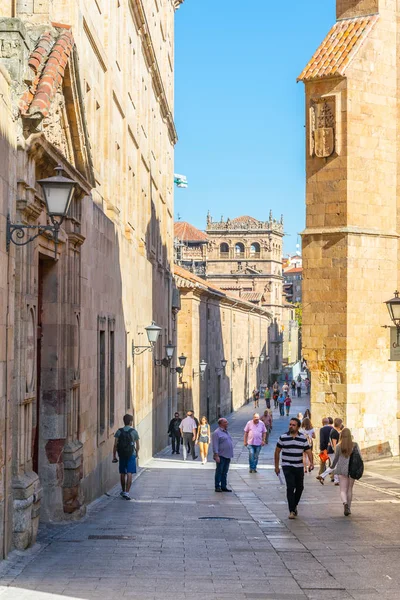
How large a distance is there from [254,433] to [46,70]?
12.5 m

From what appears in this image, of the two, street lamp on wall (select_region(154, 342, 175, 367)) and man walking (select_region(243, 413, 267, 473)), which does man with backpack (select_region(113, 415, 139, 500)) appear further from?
street lamp on wall (select_region(154, 342, 175, 367))

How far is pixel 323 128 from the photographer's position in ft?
77.2

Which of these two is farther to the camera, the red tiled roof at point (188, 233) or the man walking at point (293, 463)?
the red tiled roof at point (188, 233)

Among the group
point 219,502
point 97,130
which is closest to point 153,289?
point 97,130

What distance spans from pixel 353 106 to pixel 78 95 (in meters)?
11.4

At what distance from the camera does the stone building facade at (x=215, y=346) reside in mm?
48688

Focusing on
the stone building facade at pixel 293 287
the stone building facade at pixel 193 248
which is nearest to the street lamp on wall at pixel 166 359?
the stone building facade at pixel 193 248

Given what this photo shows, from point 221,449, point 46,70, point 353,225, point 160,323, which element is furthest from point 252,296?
point 46,70

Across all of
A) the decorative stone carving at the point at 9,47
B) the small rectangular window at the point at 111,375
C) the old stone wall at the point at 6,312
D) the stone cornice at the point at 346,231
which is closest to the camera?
the old stone wall at the point at 6,312

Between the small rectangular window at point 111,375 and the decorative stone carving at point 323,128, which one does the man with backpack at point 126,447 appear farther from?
the decorative stone carving at point 323,128

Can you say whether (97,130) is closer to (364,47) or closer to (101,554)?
(364,47)

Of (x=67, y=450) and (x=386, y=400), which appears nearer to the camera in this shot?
(x=67, y=450)

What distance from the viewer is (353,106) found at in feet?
76.8

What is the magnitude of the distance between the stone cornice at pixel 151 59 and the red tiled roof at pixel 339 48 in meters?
4.45
